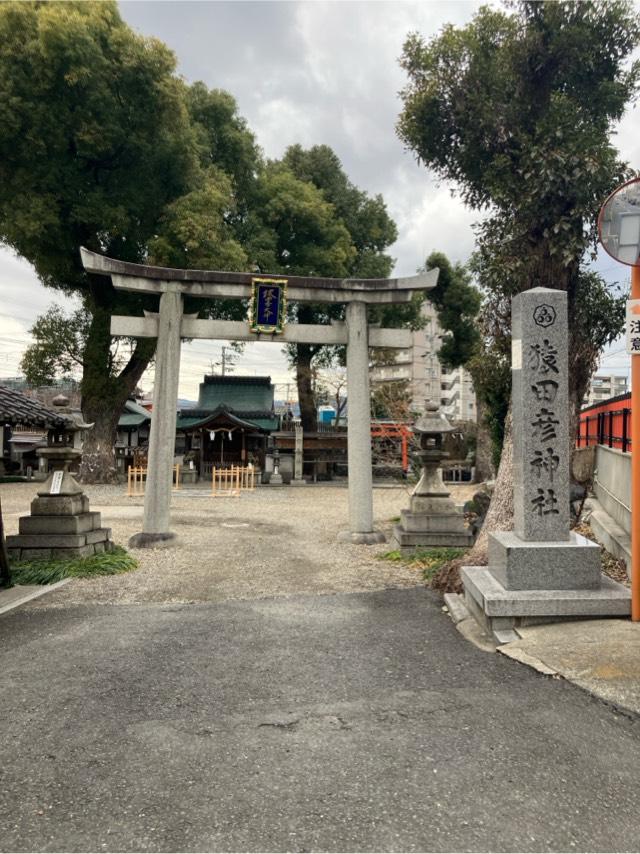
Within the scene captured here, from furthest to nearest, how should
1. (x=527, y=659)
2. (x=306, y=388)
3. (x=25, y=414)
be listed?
(x=306, y=388)
(x=25, y=414)
(x=527, y=659)

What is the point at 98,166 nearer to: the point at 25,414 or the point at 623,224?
the point at 25,414

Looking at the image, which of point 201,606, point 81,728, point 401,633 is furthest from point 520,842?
point 201,606

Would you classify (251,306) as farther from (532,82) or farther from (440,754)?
(440,754)

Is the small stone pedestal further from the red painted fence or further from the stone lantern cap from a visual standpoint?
the red painted fence

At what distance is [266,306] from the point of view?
973 centimetres

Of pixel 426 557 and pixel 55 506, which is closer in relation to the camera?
pixel 55 506

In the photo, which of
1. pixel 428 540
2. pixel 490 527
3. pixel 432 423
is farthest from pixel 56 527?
pixel 432 423

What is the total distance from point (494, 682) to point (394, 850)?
1814mm

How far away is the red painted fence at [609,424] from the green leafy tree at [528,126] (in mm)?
1622

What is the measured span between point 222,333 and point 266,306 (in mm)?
945

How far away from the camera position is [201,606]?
589 centimetres

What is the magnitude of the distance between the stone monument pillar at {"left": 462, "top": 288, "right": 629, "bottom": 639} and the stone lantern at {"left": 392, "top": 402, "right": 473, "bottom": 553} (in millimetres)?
3521

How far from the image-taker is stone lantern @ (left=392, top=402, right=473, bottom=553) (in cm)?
895

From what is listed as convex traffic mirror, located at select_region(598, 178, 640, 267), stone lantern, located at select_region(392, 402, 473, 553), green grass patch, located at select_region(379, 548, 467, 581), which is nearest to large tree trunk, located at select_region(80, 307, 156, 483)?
stone lantern, located at select_region(392, 402, 473, 553)
